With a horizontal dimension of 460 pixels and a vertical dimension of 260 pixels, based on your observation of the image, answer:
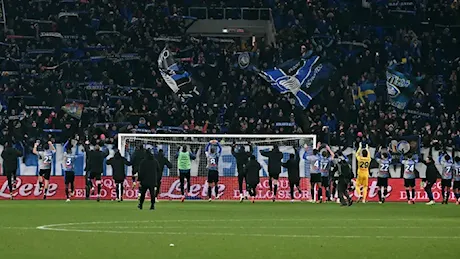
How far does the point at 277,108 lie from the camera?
1649 inches

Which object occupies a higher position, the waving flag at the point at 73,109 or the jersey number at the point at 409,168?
the waving flag at the point at 73,109

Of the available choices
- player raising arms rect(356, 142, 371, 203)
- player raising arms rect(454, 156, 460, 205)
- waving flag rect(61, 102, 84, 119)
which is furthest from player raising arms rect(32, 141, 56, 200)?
player raising arms rect(454, 156, 460, 205)

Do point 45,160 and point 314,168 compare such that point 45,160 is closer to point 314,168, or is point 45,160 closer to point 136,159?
point 136,159

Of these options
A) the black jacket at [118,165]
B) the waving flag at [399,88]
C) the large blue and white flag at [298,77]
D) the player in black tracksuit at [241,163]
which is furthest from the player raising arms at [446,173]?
the black jacket at [118,165]

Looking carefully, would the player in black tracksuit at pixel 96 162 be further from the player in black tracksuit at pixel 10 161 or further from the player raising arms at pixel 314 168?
the player raising arms at pixel 314 168

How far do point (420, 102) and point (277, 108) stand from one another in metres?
6.54

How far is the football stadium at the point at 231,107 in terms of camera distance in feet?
122

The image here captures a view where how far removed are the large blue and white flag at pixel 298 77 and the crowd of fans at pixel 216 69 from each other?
50 centimetres

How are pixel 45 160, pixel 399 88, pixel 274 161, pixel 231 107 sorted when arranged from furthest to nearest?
pixel 399 88
pixel 231 107
pixel 274 161
pixel 45 160

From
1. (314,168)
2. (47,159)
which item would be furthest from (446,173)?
(47,159)

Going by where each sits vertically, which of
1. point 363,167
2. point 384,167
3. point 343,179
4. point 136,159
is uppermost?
point 136,159

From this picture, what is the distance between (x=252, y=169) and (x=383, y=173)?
15.7 feet

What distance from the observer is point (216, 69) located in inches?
1773

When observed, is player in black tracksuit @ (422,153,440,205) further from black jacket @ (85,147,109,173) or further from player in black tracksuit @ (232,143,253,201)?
black jacket @ (85,147,109,173)
